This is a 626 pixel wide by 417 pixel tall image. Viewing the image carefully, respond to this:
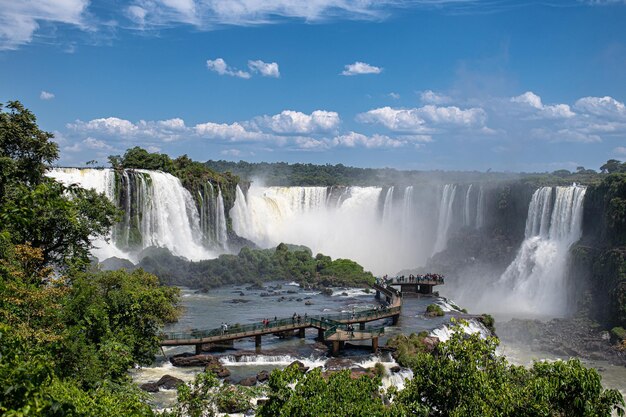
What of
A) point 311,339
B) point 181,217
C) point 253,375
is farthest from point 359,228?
point 253,375

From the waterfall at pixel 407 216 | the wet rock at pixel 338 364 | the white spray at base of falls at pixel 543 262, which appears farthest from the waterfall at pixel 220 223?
the wet rock at pixel 338 364

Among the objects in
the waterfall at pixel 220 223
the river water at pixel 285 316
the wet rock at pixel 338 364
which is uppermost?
the waterfall at pixel 220 223

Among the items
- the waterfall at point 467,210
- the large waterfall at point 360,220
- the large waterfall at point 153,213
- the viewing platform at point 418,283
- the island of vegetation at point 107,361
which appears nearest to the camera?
the island of vegetation at point 107,361

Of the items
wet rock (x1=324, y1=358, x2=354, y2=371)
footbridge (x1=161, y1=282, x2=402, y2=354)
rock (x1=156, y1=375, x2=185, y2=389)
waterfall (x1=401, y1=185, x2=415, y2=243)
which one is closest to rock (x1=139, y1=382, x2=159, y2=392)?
rock (x1=156, y1=375, x2=185, y2=389)

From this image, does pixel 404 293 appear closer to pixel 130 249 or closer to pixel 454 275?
pixel 454 275

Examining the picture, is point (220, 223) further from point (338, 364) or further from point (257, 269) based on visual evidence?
point (338, 364)

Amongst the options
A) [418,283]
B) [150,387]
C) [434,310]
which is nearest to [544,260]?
[418,283]

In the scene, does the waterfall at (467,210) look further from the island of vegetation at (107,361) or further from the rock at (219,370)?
the island of vegetation at (107,361)
